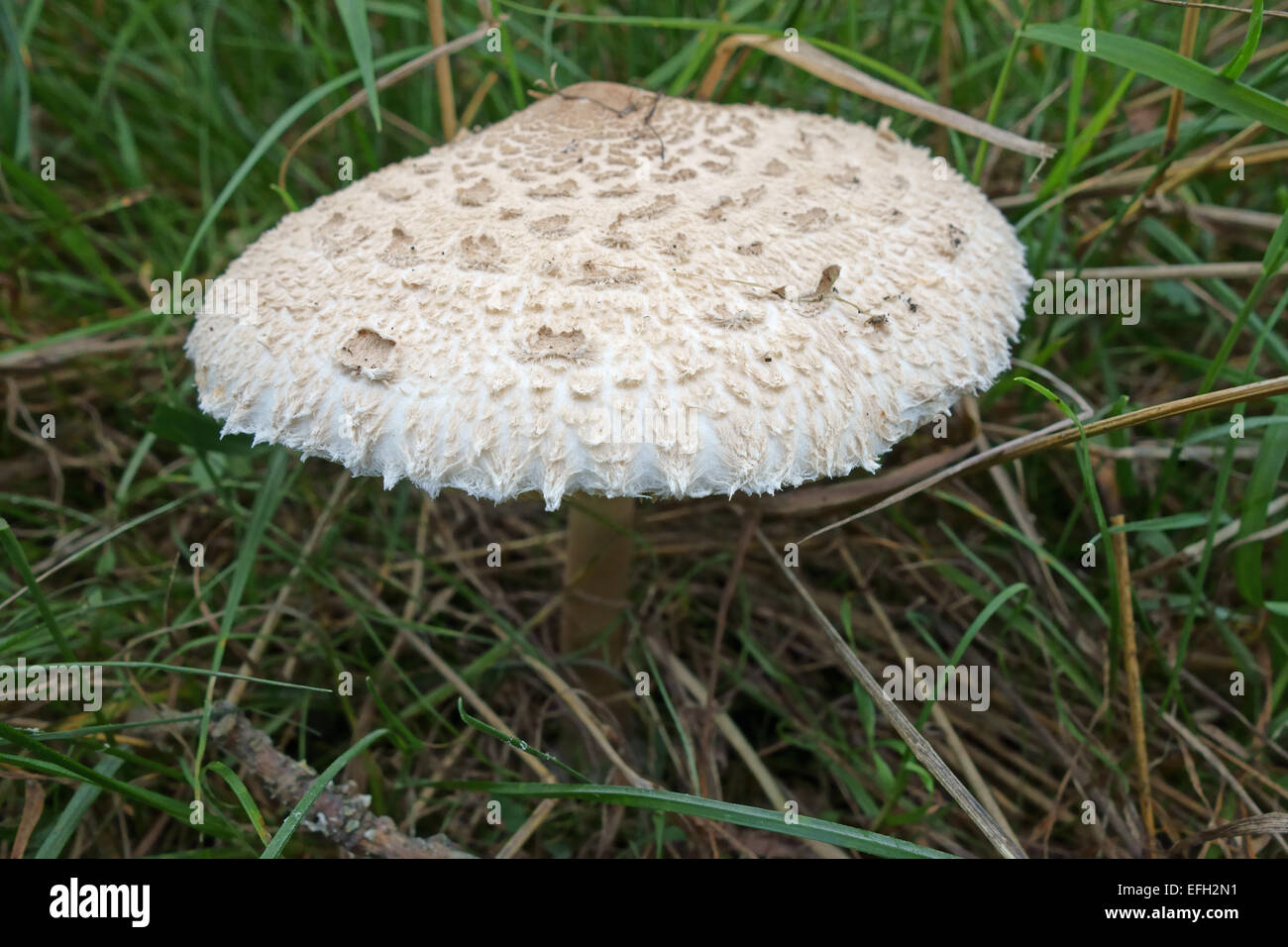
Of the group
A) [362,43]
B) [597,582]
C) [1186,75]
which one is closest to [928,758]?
[597,582]

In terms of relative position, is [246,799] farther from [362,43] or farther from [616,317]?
[362,43]

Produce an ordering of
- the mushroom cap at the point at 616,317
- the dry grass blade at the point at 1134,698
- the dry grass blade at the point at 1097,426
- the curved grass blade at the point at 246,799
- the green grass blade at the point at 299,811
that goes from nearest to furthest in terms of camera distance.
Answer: the mushroom cap at the point at 616,317, the green grass blade at the point at 299,811, the curved grass blade at the point at 246,799, the dry grass blade at the point at 1097,426, the dry grass blade at the point at 1134,698

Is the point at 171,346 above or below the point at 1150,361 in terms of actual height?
below

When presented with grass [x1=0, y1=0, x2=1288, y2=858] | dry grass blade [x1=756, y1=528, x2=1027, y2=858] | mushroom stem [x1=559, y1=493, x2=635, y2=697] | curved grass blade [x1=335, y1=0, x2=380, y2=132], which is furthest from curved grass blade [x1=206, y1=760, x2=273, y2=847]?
curved grass blade [x1=335, y1=0, x2=380, y2=132]

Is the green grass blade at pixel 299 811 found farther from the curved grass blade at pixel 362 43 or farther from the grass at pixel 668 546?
the curved grass blade at pixel 362 43

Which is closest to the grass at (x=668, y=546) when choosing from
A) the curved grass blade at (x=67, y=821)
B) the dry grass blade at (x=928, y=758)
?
the curved grass blade at (x=67, y=821)
